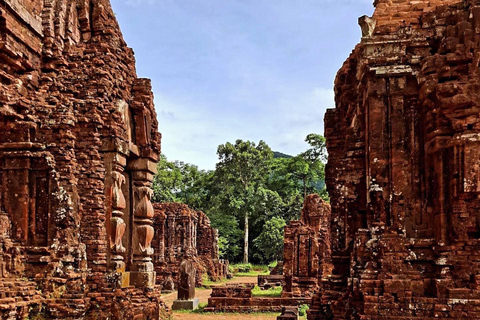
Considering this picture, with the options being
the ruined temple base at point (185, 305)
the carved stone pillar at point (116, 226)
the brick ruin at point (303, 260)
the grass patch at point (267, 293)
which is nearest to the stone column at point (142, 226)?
the carved stone pillar at point (116, 226)

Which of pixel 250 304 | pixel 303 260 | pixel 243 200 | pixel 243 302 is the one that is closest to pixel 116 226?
pixel 243 302

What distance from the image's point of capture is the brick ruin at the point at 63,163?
8.15m

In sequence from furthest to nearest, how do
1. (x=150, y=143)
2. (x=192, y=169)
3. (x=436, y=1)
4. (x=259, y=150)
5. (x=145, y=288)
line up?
(x=192, y=169), (x=259, y=150), (x=150, y=143), (x=145, y=288), (x=436, y=1)

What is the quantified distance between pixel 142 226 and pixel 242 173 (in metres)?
35.2

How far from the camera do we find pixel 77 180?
349 inches

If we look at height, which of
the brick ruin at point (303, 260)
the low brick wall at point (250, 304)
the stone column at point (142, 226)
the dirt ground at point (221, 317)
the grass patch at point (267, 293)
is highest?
the stone column at point (142, 226)

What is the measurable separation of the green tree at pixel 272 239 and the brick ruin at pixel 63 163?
102ft

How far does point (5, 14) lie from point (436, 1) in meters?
7.00

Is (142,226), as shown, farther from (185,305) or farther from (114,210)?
(185,305)

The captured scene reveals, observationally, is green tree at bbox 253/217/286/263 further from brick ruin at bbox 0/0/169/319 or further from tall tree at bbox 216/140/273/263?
brick ruin at bbox 0/0/169/319

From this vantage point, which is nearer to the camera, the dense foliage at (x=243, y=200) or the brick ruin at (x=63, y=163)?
the brick ruin at (x=63, y=163)

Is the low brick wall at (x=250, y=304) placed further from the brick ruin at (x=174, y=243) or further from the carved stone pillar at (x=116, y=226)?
the carved stone pillar at (x=116, y=226)

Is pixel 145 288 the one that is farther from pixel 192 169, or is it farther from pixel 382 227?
pixel 192 169

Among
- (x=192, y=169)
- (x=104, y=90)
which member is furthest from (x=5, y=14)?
(x=192, y=169)
